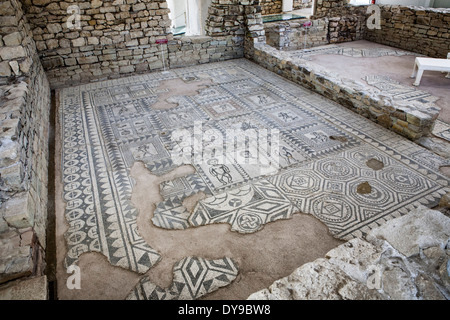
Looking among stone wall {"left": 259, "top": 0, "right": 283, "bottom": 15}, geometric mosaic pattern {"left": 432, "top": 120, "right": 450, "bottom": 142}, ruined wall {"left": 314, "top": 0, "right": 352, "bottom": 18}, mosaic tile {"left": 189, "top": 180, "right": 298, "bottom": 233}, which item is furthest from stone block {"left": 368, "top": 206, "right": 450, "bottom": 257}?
stone wall {"left": 259, "top": 0, "right": 283, "bottom": 15}

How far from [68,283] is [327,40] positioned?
8.83 meters

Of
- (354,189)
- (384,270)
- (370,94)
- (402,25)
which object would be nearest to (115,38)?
(370,94)

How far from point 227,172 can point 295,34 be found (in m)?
6.28

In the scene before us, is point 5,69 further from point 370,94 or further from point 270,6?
point 270,6

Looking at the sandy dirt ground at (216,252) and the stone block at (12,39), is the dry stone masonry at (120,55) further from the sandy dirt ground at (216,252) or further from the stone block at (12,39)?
the sandy dirt ground at (216,252)

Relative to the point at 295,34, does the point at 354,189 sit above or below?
below

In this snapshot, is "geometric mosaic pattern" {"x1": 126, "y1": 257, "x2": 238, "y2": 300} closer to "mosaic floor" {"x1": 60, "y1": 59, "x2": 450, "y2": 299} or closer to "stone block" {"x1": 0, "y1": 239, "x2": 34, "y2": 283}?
"mosaic floor" {"x1": 60, "y1": 59, "x2": 450, "y2": 299}

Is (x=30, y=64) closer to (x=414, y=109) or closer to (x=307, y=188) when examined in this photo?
(x=307, y=188)

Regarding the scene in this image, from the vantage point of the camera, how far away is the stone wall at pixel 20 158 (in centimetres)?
208

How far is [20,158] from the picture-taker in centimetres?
253

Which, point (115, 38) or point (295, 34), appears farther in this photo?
point (295, 34)

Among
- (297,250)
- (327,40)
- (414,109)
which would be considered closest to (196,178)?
(297,250)

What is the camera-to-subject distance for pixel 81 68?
5863mm

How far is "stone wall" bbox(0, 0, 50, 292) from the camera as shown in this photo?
2.08 m
